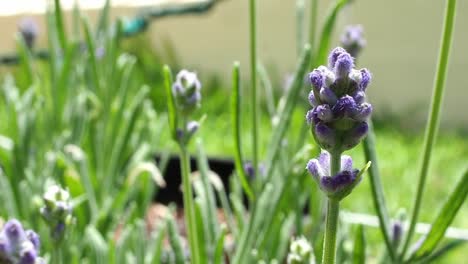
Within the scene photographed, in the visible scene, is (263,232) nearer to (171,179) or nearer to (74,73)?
(74,73)

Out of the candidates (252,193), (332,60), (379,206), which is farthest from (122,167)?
(332,60)

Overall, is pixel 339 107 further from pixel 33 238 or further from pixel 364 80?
pixel 33 238

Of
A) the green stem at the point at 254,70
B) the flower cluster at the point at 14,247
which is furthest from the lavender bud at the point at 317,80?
the green stem at the point at 254,70

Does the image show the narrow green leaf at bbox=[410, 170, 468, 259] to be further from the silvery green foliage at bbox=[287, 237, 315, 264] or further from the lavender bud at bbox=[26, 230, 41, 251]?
the lavender bud at bbox=[26, 230, 41, 251]

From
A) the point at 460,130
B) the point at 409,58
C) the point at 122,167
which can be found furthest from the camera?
the point at 409,58

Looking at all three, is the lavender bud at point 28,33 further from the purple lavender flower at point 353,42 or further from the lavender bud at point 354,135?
the lavender bud at point 354,135

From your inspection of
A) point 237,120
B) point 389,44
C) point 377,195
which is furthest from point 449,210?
point 389,44

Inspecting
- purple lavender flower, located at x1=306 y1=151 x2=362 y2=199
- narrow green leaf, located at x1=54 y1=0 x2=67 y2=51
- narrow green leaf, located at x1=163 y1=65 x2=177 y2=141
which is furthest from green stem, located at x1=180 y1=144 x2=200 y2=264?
narrow green leaf, located at x1=54 y1=0 x2=67 y2=51
